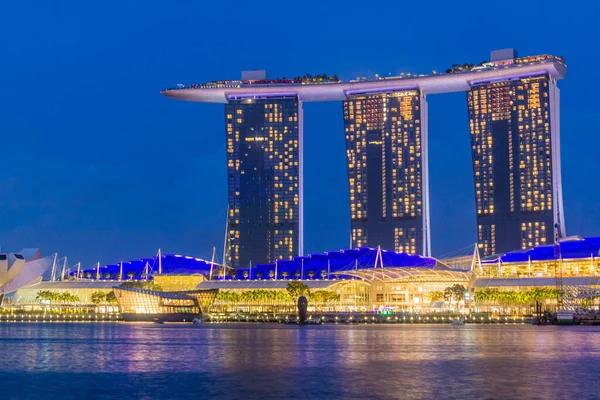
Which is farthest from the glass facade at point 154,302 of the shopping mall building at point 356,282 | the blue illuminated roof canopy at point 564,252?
the blue illuminated roof canopy at point 564,252

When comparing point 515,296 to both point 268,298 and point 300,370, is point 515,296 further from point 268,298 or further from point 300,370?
point 300,370

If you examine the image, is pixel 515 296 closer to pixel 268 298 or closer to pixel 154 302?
pixel 268 298

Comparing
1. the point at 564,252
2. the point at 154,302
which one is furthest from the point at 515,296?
the point at 154,302

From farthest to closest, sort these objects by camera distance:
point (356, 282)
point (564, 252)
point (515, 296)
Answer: point (356, 282), point (564, 252), point (515, 296)

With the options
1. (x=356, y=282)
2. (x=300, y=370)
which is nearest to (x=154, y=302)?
(x=356, y=282)

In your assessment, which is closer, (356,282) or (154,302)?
(154,302)

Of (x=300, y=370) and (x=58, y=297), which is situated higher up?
(x=58, y=297)

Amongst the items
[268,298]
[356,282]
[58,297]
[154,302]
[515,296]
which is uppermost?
[356,282]

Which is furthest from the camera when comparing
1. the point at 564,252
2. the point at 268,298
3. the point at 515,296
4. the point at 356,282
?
the point at 268,298

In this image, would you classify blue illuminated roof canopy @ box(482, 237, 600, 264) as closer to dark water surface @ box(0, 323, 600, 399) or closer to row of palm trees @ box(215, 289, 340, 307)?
row of palm trees @ box(215, 289, 340, 307)
